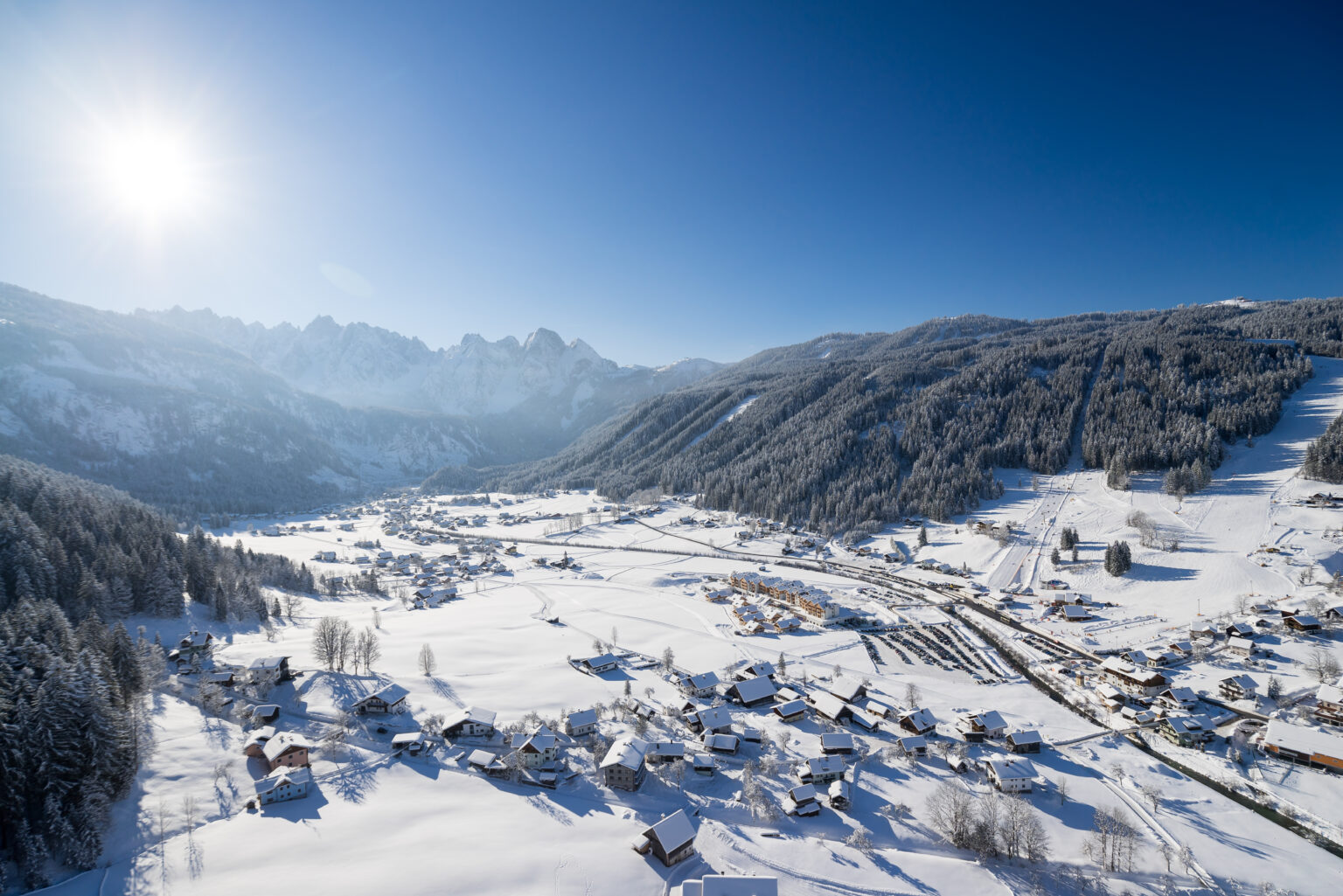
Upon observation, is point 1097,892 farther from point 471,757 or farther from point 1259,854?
point 471,757

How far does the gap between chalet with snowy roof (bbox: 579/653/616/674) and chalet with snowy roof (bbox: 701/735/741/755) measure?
14.7m

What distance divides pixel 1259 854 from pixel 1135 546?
56.3m

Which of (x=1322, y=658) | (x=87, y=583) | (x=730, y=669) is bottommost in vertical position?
(x=730, y=669)

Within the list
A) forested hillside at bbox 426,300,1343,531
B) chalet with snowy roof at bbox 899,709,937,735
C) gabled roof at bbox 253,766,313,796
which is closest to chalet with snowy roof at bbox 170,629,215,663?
gabled roof at bbox 253,766,313,796

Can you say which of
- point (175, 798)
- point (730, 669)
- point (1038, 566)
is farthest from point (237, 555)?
point (1038, 566)

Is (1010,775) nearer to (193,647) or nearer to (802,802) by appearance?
(802,802)

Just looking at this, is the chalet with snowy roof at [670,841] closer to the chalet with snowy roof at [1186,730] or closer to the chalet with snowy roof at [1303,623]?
the chalet with snowy roof at [1186,730]

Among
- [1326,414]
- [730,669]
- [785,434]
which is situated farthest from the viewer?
[785,434]

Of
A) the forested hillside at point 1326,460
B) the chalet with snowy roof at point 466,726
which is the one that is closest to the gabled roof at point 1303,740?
the chalet with snowy roof at point 466,726

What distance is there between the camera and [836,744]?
32.8m

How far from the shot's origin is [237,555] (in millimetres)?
79500

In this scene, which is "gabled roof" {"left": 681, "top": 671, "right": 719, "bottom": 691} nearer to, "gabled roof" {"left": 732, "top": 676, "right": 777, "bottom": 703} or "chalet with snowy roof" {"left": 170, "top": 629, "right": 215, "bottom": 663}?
"gabled roof" {"left": 732, "top": 676, "right": 777, "bottom": 703}

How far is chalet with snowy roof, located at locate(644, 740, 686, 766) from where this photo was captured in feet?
102

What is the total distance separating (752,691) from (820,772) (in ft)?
35.6
